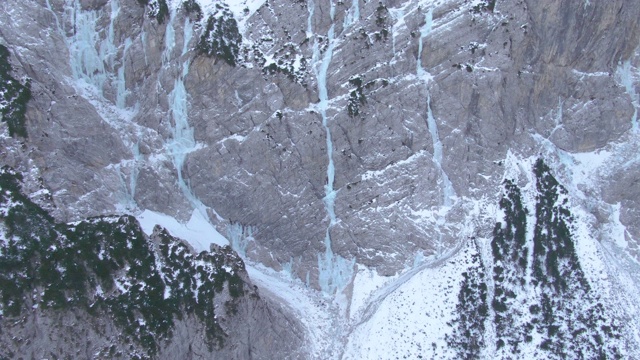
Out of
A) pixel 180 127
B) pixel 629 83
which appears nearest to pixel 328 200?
pixel 180 127

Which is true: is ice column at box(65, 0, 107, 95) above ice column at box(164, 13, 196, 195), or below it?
above

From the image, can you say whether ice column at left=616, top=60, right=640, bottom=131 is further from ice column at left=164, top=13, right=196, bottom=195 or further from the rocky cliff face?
ice column at left=164, top=13, right=196, bottom=195

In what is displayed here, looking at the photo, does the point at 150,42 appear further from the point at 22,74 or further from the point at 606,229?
the point at 606,229

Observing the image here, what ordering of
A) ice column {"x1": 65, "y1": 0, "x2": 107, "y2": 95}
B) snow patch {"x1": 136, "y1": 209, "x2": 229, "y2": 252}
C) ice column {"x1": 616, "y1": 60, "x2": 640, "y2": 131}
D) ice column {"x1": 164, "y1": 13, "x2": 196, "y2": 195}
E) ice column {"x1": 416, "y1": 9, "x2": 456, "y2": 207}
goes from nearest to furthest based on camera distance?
snow patch {"x1": 136, "y1": 209, "x2": 229, "y2": 252}, ice column {"x1": 416, "y1": 9, "x2": 456, "y2": 207}, ice column {"x1": 164, "y1": 13, "x2": 196, "y2": 195}, ice column {"x1": 65, "y1": 0, "x2": 107, "y2": 95}, ice column {"x1": 616, "y1": 60, "x2": 640, "y2": 131}

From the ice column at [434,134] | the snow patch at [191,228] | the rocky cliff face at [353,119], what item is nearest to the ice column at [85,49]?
the rocky cliff face at [353,119]

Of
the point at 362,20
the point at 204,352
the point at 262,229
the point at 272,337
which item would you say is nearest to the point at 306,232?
the point at 262,229

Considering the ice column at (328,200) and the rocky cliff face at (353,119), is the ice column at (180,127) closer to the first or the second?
the rocky cliff face at (353,119)

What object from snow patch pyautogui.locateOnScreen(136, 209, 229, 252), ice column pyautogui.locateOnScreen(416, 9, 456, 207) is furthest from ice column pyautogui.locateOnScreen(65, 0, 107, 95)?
ice column pyautogui.locateOnScreen(416, 9, 456, 207)
